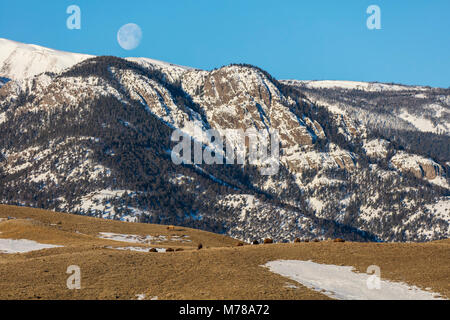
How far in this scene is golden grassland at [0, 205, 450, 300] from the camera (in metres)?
42.5

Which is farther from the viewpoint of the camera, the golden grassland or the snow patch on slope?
the snow patch on slope

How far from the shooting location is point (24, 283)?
4450cm

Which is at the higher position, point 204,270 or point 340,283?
point 204,270

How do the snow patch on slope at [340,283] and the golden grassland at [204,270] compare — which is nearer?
the golden grassland at [204,270]

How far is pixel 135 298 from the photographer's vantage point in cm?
4134

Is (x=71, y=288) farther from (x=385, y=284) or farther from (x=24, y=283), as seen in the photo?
(x=385, y=284)

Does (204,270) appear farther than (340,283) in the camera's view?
Yes

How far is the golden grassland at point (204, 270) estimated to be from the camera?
139ft

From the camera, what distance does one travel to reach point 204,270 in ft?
162

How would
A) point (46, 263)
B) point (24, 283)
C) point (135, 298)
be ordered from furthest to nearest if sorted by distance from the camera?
point (46, 263)
point (24, 283)
point (135, 298)
